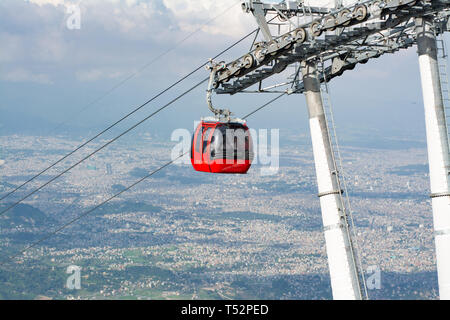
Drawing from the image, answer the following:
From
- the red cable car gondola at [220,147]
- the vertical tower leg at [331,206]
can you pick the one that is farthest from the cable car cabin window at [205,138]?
the vertical tower leg at [331,206]

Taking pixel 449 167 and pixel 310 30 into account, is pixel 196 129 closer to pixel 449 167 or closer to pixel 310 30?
pixel 310 30

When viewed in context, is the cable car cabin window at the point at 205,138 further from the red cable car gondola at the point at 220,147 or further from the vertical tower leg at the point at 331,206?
the vertical tower leg at the point at 331,206

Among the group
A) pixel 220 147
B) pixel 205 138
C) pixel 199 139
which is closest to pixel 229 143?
pixel 220 147

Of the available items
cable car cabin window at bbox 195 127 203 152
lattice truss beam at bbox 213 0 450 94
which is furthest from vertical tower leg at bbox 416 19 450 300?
cable car cabin window at bbox 195 127 203 152
